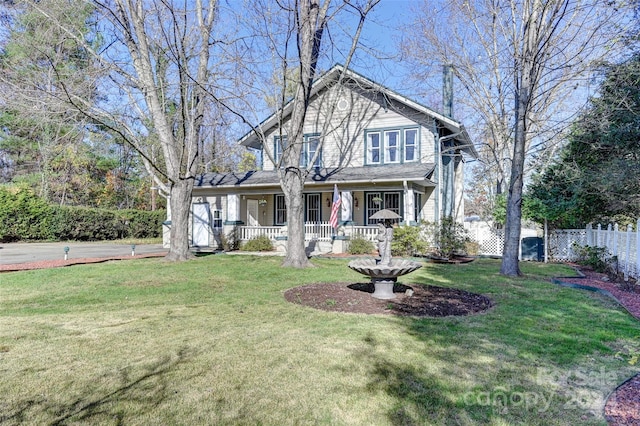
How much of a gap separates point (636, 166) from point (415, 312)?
990 centimetres

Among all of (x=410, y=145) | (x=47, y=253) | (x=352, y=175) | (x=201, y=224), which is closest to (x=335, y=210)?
(x=352, y=175)

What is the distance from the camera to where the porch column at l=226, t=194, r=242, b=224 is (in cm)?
1878

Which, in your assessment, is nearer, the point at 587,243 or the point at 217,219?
the point at 587,243

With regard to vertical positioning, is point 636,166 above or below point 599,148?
below

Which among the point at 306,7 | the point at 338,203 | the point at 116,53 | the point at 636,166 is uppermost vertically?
the point at 306,7

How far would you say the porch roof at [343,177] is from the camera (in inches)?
624

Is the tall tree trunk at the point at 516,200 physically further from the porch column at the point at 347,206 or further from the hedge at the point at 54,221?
the hedge at the point at 54,221

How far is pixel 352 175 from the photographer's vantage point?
17.2 metres

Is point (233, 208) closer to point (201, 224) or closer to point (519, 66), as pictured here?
point (201, 224)

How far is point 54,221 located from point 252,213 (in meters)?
12.9

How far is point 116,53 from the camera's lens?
12453mm

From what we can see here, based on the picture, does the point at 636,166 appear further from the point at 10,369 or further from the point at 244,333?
the point at 10,369

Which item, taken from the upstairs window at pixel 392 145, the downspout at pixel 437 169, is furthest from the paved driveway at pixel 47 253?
the downspout at pixel 437 169

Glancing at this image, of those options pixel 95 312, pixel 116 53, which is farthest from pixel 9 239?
pixel 95 312
